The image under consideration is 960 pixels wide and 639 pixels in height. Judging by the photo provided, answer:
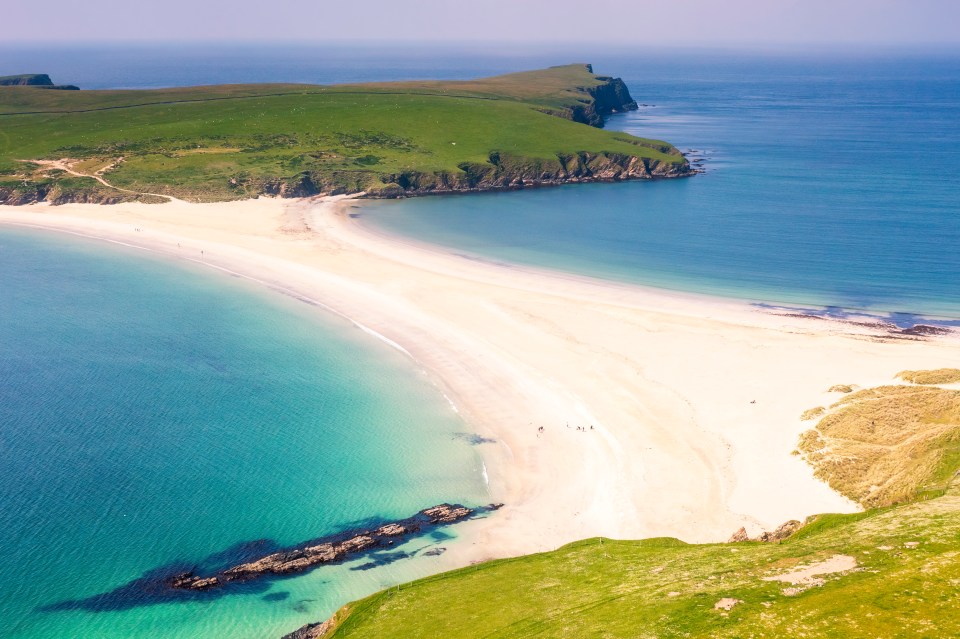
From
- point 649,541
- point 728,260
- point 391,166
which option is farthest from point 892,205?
point 649,541

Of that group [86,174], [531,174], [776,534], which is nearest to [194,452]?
[776,534]

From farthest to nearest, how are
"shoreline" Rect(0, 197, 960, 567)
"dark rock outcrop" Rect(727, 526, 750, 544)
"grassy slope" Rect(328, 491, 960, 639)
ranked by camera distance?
"shoreline" Rect(0, 197, 960, 567) < "dark rock outcrop" Rect(727, 526, 750, 544) < "grassy slope" Rect(328, 491, 960, 639)

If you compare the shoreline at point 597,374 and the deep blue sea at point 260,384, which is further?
the shoreline at point 597,374

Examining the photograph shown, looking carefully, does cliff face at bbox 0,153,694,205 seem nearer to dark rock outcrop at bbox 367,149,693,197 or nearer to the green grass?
dark rock outcrop at bbox 367,149,693,197

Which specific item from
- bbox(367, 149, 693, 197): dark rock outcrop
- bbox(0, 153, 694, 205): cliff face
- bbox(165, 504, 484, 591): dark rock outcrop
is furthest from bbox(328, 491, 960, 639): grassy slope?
bbox(367, 149, 693, 197): dark rock outcrop

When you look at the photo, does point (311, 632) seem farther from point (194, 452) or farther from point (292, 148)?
point (292, 148)

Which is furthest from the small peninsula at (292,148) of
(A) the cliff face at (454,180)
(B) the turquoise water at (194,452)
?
(B) the turquoise water at (194,452)

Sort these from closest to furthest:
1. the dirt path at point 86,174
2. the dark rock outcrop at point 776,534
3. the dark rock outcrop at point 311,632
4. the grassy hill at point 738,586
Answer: the grassy hill at point 738,586, the dark rock outcrop at point 311,632, the dark rock outcrop at point 776,534, the dirt path at point 86,174

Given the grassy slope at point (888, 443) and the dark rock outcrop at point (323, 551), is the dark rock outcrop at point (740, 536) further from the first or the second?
the dark rock outcrop at point (323, 551)
